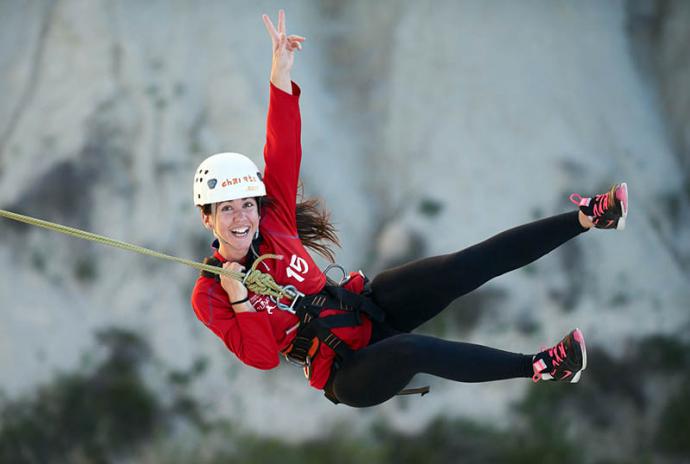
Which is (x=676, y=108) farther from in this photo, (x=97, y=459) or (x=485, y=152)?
(x=97, y=459)

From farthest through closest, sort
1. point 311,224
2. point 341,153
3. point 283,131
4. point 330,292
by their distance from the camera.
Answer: point 341,153
point 311,224
point 330,292
point 283,131

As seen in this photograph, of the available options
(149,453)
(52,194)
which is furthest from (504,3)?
(149,453)

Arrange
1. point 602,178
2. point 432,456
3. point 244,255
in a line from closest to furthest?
point 244,255 < point 432,456 < point 602,178

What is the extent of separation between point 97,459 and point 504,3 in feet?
13.3

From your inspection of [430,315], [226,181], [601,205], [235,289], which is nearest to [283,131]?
[226,181]

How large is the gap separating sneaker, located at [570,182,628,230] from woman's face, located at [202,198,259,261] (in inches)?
36.9

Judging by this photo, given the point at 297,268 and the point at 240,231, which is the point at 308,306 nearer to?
the point at 297,268

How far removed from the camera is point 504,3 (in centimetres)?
614

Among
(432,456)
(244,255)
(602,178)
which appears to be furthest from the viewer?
(602,178)

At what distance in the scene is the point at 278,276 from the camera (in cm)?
263

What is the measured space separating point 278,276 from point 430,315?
1.66 feet

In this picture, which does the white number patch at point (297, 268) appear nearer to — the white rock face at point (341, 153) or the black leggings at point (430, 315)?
the black leggings at point (430, 315)

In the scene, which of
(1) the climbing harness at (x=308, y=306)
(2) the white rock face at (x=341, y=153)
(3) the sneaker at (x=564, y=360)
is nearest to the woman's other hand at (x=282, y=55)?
Result: (1) the climbing harness at (x=308, y=306)

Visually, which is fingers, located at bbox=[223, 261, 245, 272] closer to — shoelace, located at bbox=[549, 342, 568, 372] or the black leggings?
the black leggings
